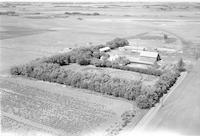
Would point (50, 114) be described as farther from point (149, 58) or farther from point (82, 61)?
point (149, 58)

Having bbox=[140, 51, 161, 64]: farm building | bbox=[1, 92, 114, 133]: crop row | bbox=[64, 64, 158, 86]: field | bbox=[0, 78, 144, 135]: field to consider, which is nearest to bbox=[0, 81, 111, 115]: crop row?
bbox=[0, 78, 144, 135]: field

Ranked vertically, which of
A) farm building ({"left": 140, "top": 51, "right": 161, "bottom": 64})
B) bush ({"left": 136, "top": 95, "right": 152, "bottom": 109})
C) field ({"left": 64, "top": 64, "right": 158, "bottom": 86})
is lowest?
field ({"left": 64, "top": 64, "right": 158, "bottom": 86})

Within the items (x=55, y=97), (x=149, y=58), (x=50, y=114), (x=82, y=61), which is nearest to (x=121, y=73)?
(x=82, y=61)

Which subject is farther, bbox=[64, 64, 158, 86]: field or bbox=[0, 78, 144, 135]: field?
bbox=[64, 64, 158, 86]: field

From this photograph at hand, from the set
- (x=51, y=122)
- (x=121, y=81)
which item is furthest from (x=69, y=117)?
(x=121, y=81)

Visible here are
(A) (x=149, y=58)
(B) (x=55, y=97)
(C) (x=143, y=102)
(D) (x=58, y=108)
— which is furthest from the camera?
(A) (x=149, y=58)

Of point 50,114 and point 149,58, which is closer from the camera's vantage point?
point 50,114

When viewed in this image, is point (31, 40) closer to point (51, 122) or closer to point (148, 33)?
point (148, 33)

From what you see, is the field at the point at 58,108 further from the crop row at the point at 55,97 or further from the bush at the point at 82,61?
the bush at the point at 82,61

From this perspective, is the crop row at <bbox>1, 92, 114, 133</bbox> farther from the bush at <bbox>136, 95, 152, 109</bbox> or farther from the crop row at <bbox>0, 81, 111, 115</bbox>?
the bush at <bbox>136, 95, 152, 109</bbox>

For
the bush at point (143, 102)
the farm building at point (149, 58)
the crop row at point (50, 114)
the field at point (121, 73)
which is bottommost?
the crop row at point (50, 114)

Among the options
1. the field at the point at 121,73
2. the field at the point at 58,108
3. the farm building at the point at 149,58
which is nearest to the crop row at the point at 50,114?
the field at the point at 58,108
